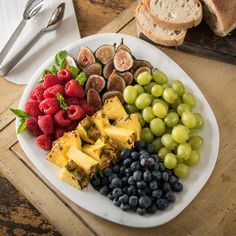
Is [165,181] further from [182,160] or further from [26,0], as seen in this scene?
[26,0]

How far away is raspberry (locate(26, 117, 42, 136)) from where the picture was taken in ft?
5.52

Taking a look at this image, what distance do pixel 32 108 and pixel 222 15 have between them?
84 cm

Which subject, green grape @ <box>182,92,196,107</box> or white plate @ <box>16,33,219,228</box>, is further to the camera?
green grape @ <box>182,92,196,107</box>

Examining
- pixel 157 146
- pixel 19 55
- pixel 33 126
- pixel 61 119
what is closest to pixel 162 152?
pixel 157 146

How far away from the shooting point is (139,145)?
62.7 inches

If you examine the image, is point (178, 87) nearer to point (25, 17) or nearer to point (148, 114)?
point (148, 114)

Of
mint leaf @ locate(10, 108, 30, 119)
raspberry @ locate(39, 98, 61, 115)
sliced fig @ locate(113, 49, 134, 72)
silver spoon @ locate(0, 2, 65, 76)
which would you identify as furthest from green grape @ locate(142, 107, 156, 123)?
silver spoon @ locate(0, 2, 65, 76)

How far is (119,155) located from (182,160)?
224mm

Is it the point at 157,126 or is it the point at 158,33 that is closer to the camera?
the point at 157,126

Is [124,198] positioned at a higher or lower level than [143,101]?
lower

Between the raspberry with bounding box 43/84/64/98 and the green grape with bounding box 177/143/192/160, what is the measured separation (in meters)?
0.48

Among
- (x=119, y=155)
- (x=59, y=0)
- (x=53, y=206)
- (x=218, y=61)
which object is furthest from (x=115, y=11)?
(x=53, y=206)

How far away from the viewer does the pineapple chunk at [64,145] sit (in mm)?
1580

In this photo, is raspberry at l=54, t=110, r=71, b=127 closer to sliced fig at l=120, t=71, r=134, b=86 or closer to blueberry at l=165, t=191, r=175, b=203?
sliced fig at l=120, t=71, r=134, b=86
